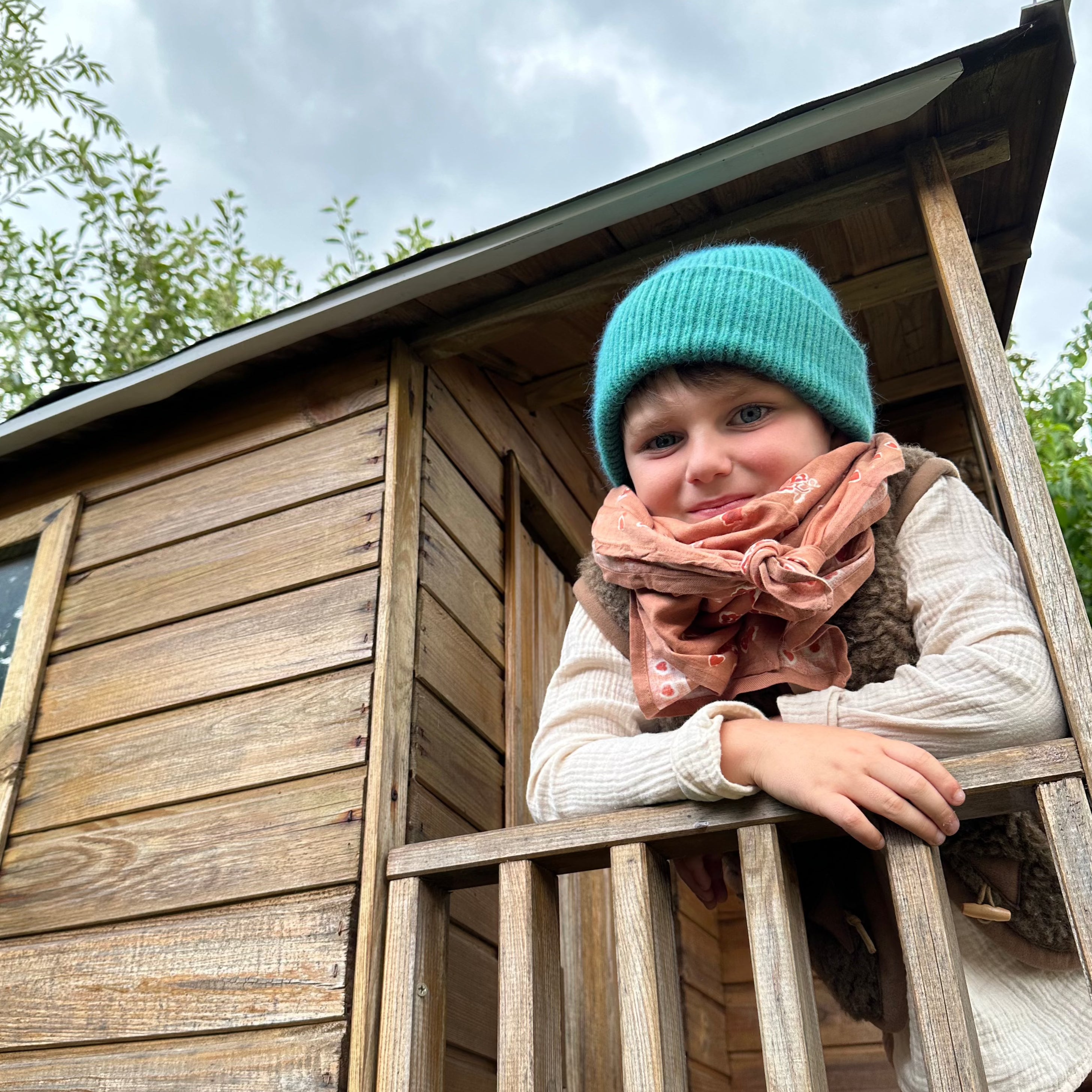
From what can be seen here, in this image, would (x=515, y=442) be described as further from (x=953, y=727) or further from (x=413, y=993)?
(x=953, y=727)

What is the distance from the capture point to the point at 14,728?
251cm

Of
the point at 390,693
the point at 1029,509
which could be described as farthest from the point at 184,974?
the point at 1029,509

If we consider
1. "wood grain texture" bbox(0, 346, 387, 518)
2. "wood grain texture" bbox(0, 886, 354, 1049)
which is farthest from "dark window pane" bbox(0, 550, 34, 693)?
"wood grain texture" bbox(0, 886, 354, 1049)

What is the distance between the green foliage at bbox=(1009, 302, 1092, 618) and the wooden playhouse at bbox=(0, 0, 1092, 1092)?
1286 millimetres

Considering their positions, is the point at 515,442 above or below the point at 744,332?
above

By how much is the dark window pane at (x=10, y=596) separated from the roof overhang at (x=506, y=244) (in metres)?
0.32

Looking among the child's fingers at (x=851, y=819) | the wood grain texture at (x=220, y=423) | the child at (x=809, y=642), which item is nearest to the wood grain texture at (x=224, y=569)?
the wood grain texture at (x=220, y=423)

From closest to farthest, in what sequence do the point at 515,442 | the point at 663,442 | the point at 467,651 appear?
the point at 663,442
the point at 467,651
the point at 515,442

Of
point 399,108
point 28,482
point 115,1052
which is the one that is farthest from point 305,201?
point 115,1052

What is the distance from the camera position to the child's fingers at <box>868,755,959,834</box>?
134cm

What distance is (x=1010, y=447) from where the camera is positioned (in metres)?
1.66

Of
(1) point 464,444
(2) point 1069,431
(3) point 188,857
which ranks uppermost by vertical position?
(2) point 1069,431

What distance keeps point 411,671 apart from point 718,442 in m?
0.82

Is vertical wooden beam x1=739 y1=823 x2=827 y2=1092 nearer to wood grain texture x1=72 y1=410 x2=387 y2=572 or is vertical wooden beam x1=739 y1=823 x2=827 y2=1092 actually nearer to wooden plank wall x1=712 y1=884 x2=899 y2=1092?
wood grain texture x1=72 y1=410 x2=387 y2=572
